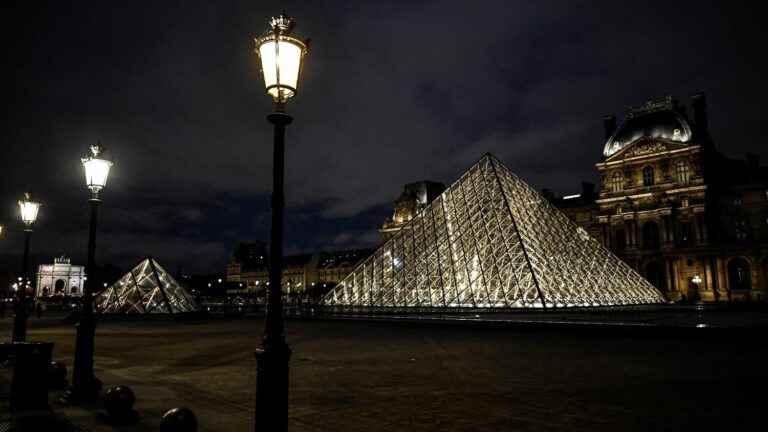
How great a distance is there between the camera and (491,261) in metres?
21.6

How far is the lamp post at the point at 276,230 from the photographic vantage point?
133 inches

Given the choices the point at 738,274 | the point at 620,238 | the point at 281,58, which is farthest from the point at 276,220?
the point at 620,238

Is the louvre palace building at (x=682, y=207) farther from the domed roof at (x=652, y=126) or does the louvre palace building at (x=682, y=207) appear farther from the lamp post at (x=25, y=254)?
the lamp post at (x=25, y=254)

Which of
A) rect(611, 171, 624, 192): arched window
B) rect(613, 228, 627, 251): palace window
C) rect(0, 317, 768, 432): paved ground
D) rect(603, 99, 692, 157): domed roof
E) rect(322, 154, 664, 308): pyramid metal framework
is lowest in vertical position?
rect(0, 317, 768, 432): paved ground

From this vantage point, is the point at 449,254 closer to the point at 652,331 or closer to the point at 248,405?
the point at 652,331

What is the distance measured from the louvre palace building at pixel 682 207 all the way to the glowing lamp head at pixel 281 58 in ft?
153

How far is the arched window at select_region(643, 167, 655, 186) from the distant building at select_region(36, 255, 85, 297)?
105455 millimetres

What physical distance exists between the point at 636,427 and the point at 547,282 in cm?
1631

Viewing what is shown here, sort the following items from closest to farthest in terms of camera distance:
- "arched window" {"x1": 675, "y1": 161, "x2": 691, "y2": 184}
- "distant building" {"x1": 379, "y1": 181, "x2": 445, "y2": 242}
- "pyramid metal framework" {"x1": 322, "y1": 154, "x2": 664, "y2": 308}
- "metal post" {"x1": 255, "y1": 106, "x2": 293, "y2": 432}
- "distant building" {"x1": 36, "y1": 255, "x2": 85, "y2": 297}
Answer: "metal post" {"x1": 255, "y1": 106, "x2": 293, "y2": 432}
"pyramid metal framework" {"x1": 322, "y1": 154, "x2": 664, "y2": 308}
"arched window" {"x1": 675, "y1": 161, "x2": 691, "y2": 184}
"distant building" {"x1": 379, "y1": 181, "x2": 445, "y2": 242}
"distant building" {"x1": 36, "y1": 255, "x2": 85, "y2": 297}

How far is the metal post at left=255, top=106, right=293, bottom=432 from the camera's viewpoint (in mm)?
3371

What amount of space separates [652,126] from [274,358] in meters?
53.1

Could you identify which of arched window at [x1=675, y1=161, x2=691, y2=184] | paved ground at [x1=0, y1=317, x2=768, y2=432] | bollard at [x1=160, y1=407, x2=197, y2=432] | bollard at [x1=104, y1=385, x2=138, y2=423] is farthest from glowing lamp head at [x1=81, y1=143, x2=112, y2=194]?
arched window at [x1=675, y1=161, x2=691, y2=184]

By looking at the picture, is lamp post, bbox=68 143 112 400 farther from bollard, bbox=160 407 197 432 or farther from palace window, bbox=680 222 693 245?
palace window, bbox=680 222 693 245

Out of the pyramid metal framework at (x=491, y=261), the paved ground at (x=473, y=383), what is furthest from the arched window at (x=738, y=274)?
the paved ground at (x=473, y=383)
